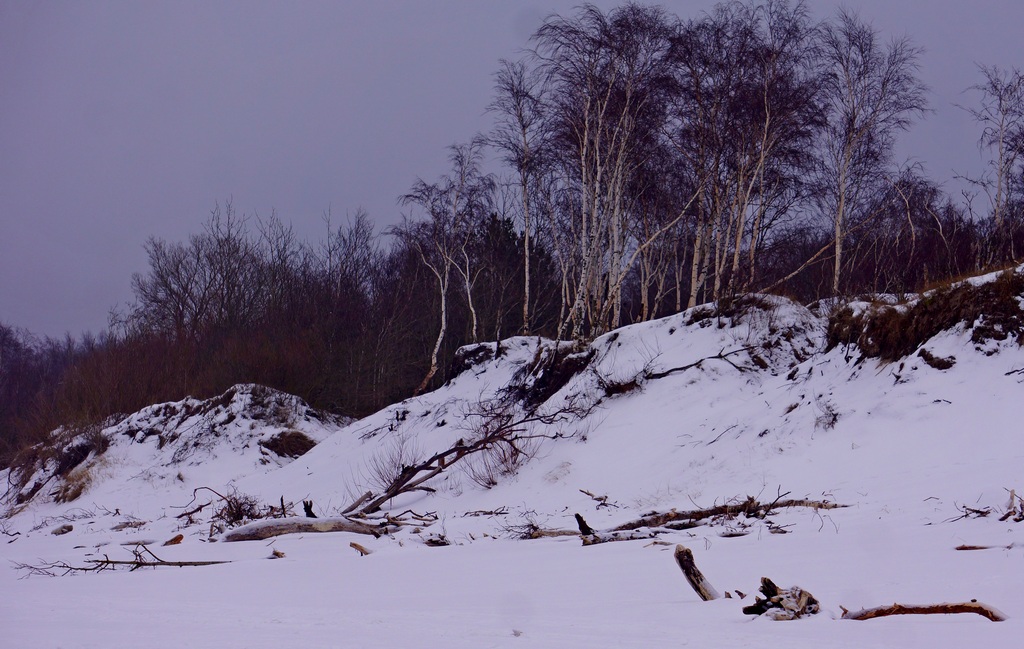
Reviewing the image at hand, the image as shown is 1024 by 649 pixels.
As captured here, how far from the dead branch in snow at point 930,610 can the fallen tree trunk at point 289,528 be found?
6.79m

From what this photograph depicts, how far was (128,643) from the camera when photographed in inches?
133

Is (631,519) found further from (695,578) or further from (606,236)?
(606,236)

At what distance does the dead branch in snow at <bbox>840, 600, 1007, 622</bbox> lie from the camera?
9.68ft

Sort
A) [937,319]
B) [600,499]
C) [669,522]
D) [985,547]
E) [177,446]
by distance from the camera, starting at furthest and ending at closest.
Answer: [177,446] < [937,319] < [600,499] < [669,522] < [985,547]

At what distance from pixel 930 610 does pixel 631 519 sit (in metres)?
4.91

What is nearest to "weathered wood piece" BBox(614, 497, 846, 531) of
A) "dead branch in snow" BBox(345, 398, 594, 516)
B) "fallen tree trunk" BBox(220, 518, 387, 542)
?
"fallen tree trunk" BBox(220, 518, 387, 542)

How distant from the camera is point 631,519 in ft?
25.9

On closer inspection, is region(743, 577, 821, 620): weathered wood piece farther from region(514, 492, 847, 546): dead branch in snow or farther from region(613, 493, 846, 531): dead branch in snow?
region(613, 493, 846, 531): dead branch in snow

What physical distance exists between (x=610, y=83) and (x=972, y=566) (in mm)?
15735

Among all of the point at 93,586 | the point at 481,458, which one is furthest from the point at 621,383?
the point at 93,586

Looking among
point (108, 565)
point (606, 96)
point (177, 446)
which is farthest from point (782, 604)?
point (177, 446)

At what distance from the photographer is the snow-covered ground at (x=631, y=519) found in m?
3.50

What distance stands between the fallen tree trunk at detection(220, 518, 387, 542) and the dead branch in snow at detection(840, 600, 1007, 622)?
679cm

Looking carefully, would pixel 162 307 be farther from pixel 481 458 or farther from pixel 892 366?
pixel 892 366
